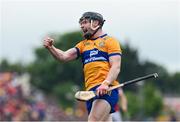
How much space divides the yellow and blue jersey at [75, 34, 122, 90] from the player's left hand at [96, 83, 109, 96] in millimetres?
322

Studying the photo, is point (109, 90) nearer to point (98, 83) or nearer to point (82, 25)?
point (98, 83)

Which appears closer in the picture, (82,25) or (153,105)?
(82,25)

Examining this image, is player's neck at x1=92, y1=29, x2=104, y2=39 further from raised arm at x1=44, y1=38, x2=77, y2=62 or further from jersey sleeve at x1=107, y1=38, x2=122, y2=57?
raised arm at x1=44, y1=38, x2=77, y2=62

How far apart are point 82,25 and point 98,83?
0.90 meters

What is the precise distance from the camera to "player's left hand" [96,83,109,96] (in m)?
10.6

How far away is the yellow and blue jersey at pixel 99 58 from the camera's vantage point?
36.0 feet

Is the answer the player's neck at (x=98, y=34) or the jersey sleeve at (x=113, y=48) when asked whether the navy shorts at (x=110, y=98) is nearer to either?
the jersey sleeve at (x=113, y=48)

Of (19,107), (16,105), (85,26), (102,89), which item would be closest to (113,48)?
(85,26)

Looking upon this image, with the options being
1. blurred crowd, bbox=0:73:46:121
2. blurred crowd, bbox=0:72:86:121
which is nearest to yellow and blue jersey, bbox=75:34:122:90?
blurred crowd, bbox=0:72:86:121

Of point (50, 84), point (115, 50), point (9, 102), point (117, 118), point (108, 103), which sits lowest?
point (50, 84)

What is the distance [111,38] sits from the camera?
11.1 metres

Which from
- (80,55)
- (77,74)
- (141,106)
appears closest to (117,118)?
(80,55)

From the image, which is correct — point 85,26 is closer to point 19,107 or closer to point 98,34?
point 98,34

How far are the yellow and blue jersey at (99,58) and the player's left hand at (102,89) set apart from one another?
322mm
